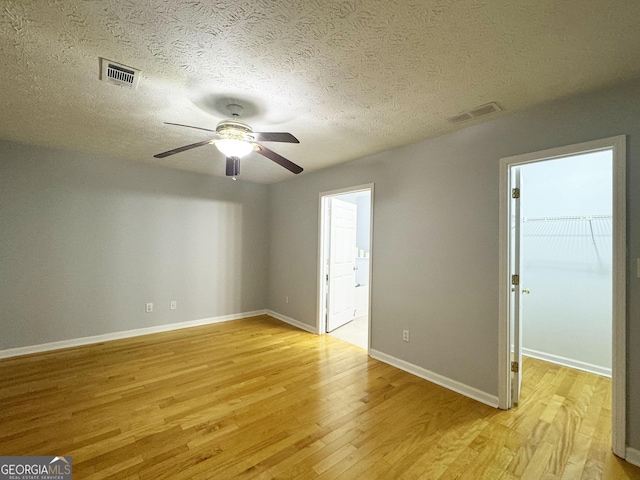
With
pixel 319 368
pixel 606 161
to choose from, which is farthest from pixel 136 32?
pixel 606 161

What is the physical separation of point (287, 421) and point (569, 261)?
139 inches

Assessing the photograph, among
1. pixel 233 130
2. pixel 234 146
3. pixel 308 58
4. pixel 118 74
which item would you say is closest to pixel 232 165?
pixel 234 146

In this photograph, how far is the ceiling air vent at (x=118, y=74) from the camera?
168cm

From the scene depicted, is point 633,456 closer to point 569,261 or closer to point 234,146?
point 569,261

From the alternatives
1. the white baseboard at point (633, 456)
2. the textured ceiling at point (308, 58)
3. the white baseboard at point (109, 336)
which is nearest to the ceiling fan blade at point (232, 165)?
the textured ceiling at point (308, 58)

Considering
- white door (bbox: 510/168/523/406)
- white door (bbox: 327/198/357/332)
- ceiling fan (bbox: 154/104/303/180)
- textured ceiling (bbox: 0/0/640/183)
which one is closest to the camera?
textured ceiling (bbox: 0/0/640/183)

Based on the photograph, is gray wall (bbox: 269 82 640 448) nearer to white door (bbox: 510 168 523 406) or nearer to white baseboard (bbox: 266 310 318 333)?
white door (bbox: 510 168 523 406)

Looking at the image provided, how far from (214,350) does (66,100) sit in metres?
2.89

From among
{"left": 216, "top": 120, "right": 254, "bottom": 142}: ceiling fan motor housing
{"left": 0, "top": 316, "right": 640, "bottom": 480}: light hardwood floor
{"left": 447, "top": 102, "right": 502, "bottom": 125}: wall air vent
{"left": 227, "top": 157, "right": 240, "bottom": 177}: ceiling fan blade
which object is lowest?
{"left": 0, "top": 316, "right": 640, "bottom": 480}: light hardwood floor

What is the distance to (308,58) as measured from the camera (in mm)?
1593

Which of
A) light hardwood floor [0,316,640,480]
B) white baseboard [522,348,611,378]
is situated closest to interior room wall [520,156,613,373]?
white baseboard [522,348,611,378]

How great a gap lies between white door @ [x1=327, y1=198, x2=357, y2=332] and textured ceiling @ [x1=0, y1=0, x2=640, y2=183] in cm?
188

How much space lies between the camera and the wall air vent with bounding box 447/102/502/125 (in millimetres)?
2102

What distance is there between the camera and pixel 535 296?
3367mm
